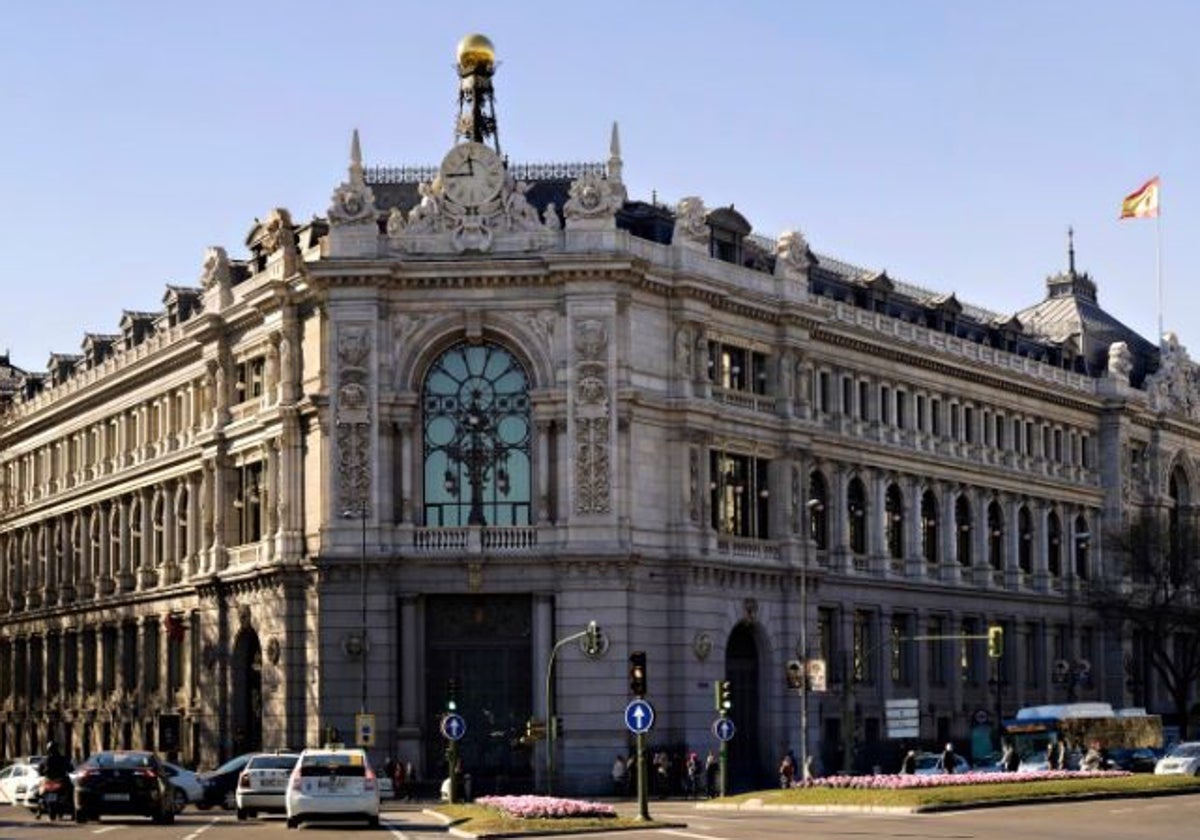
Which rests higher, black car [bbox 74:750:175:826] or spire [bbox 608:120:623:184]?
spire [bbox 608:120:623:184]

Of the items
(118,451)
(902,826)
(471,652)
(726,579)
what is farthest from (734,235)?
(902,826)

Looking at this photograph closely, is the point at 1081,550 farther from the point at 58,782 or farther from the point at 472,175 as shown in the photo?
the point at 58,782

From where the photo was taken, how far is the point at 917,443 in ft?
381

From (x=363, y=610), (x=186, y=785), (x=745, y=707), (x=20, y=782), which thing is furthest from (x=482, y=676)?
(x=20, y=782)

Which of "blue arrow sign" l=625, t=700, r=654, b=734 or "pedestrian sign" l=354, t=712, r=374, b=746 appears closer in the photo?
"blue arrow sign" l=625, t=700, r=654, b=734

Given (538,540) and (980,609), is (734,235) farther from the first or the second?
(980,609)

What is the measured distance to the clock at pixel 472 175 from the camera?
9375cm

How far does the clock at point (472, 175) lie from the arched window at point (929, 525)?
3185 centimetres

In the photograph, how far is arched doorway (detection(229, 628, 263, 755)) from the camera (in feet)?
328

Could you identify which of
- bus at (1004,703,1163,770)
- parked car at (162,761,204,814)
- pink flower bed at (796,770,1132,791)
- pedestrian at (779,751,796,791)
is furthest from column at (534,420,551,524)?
bus at (1004,703,1163,770)

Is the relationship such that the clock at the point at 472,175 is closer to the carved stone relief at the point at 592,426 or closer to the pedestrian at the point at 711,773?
the carved stone relief at the point at 592,426

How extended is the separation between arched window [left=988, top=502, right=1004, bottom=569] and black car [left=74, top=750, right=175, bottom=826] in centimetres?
6574

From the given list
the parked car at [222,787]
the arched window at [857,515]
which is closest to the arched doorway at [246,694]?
the parked car at [222,787]

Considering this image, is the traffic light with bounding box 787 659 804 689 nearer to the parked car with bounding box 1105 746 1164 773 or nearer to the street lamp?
the parked car with bounding box 1105 746 1164 773
